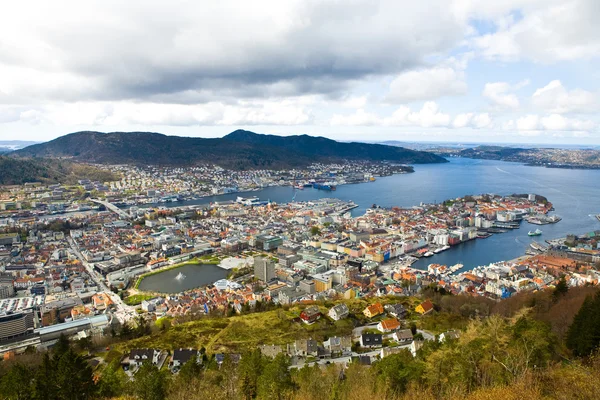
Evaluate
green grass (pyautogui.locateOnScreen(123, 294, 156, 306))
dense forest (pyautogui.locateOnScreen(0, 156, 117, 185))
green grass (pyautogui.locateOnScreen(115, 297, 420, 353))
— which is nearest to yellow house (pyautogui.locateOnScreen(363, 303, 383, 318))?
green grass (pyautogui.locateOnScreen(115, 297, 420, 353))

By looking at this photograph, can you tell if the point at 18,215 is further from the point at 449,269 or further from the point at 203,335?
the point at 449,269

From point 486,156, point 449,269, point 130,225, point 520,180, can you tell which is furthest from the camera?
point 486,156

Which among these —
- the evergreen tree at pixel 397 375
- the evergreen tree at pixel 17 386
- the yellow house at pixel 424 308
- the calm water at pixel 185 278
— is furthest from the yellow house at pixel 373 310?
the evergreen tree at pixel 17 386

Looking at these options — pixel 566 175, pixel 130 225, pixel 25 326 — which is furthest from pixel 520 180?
pixel 25 326

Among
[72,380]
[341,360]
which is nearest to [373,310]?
[341,360]

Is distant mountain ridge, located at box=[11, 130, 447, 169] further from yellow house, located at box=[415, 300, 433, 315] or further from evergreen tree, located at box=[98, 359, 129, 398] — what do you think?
evergreen tree, located at box=[98, 359, 129, 398]

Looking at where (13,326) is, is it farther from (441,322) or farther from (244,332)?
(441,322)
